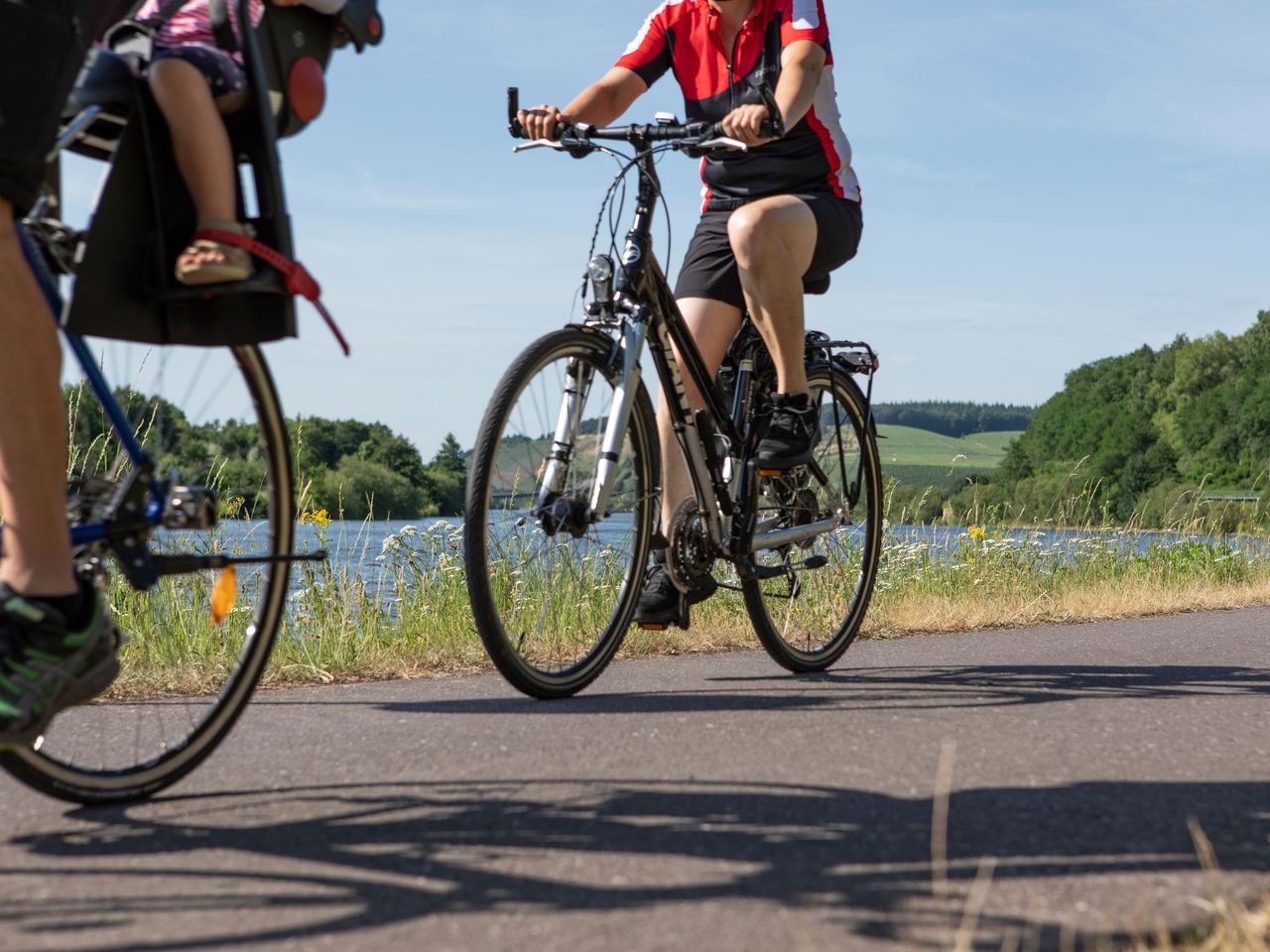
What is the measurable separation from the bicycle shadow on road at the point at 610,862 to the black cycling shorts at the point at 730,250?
2.25m

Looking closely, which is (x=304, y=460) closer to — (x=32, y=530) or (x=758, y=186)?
(x=758, y=186)

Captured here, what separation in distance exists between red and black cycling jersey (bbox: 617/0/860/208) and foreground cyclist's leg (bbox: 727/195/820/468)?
0.15 m

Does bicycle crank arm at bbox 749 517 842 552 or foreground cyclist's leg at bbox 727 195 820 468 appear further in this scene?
bicycle crank arm at bbox 749 517 842 552

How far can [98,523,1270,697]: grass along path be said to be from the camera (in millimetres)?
4816

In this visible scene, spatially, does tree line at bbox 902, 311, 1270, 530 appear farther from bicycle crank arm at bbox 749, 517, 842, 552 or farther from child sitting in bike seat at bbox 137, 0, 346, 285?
child sitting in bike seat at bbox 137, 0, 346, 285

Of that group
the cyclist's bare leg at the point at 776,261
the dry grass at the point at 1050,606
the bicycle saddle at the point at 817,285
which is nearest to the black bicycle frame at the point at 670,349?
the cyclist's bare leg at the point at 776,261

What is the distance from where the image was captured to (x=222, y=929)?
2162 mm

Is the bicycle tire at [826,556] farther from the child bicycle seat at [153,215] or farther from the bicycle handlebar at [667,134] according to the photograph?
the child bicycle seat at [153,215]

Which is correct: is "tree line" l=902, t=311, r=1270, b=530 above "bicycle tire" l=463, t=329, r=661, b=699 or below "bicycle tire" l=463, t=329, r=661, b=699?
above

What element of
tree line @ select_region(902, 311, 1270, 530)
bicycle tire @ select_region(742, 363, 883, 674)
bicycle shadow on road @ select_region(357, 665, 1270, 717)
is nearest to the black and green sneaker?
bicycle shadow on road @ select_region(357, 665, 1270, 717)

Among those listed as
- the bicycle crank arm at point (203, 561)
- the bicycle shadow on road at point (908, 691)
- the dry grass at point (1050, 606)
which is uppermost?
the bicycle crank arm at point (203, 561)

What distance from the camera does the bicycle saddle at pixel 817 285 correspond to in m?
5.00

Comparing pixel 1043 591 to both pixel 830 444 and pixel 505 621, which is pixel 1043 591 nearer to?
pixel 830 444

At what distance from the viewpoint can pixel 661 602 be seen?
458 cm
